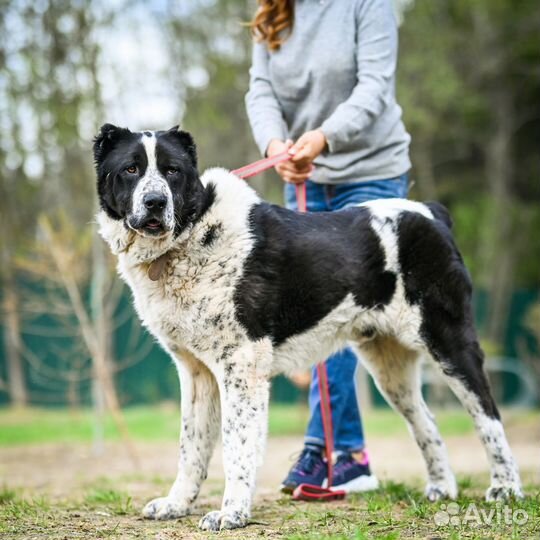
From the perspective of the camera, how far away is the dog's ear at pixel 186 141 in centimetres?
362

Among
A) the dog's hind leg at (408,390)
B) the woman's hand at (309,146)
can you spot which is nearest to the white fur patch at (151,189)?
the woman's hand at (309,146)

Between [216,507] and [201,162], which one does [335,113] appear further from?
[201,162]

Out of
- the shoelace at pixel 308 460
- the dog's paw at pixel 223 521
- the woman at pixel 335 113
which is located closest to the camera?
the dog's paw at pixel 223 521

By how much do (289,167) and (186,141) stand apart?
2.28ft

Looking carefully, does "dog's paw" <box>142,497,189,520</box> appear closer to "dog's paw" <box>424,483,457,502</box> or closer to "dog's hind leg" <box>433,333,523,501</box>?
"dog's paw" <box>424,483,457,502</box>

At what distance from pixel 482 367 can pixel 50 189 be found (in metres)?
11.7

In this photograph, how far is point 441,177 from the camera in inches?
839

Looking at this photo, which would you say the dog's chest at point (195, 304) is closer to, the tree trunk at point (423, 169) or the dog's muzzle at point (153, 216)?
the dog's muzzle at point (153, 216)

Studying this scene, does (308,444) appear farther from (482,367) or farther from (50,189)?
(50,189)

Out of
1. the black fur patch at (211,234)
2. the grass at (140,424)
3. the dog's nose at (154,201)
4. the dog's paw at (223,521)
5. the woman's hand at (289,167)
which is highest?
the woman's hand at (289,167)

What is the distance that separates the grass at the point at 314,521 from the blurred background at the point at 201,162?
12.5ft

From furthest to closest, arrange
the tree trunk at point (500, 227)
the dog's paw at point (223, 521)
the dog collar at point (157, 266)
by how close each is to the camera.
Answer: the tree trunk at point (500, 227), the dog collar at point (157, 266), the dog's paw at point (223, 521)

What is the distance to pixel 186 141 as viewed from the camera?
3658 mm

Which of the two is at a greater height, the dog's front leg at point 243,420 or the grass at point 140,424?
the dog's front leg at point 243,420
